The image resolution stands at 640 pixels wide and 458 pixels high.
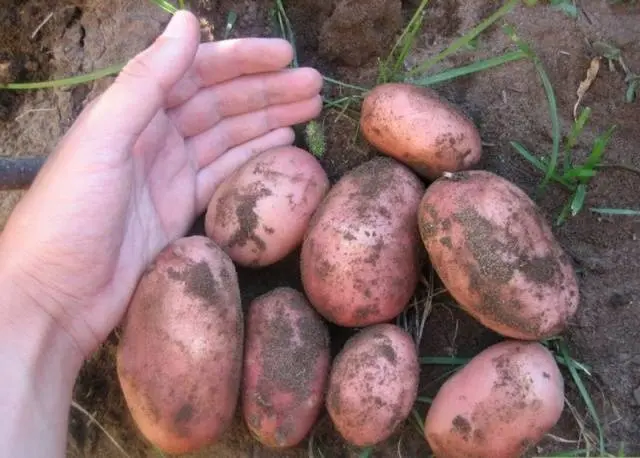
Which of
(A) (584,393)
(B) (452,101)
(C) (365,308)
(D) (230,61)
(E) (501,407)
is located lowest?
(A) (584,393)

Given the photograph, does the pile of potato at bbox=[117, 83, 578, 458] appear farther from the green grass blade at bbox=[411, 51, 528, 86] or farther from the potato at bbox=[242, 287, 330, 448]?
the green grass blade at bbox=[411, 51, 528, 86]

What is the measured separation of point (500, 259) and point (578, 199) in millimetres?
305

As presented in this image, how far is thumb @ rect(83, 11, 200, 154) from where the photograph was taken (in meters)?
1.40

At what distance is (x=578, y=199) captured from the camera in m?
1.56

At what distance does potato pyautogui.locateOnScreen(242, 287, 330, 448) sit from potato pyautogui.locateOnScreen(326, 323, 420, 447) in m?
0.06

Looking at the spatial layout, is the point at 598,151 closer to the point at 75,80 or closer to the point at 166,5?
the point at 166,5

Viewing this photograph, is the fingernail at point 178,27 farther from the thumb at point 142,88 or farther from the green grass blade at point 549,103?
the green grass blade at point 549,103

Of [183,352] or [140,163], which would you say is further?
[140,163]

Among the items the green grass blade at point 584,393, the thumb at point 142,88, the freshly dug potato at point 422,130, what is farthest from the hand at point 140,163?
the green grass blade at point 584,393

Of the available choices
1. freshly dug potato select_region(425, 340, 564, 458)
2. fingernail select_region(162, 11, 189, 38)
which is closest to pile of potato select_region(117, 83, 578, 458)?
freshly dug potato select_region(425, 340, 564, 458)

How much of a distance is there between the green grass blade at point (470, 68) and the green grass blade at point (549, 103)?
0.03 meters

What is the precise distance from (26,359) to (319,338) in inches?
23.2

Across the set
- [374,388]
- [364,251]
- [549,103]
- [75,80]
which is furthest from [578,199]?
[75,80]

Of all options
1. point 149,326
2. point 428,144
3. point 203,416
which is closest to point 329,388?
point 203,416
